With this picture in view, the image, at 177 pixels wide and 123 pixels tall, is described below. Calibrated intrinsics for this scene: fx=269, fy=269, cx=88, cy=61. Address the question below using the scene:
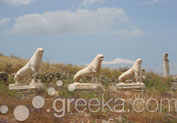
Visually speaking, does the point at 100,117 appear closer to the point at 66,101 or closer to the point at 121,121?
the point at 121,121

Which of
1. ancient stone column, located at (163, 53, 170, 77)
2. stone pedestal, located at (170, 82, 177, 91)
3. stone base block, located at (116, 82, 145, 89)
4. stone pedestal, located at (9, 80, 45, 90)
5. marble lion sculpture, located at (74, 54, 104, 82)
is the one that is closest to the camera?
stone pedestal, located at (9, 80, 45, 90)

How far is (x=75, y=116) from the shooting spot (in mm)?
7930

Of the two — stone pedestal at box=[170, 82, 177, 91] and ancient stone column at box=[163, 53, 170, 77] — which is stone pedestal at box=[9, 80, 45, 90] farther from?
ancient stone column at box=[163, 53, 170, 77]

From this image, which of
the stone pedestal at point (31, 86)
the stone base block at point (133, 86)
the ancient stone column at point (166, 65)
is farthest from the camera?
the ancient stone column at point (166, 65)

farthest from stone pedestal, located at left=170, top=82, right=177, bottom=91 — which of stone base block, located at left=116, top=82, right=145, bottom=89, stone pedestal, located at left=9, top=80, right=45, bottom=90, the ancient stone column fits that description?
stone pedestal, located at left=9, top=80, right=45, bottom=90

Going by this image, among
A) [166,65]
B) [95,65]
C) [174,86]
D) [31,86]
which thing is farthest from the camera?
[166,65]

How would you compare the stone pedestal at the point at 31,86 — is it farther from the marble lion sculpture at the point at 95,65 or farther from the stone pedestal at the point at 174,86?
the stone pedestal at the point at 174,86

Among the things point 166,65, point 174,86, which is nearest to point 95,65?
point 174,86

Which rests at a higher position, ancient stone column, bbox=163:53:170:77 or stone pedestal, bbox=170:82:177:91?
ancient stone column, bbox=163:53:170:77

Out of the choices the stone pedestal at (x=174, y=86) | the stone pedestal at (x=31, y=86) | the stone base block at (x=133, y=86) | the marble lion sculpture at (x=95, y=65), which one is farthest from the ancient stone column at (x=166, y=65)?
the stone pedestal at (x=31, y=86)

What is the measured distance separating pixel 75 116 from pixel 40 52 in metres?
3.92

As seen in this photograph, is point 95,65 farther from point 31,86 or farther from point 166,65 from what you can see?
point 166,65

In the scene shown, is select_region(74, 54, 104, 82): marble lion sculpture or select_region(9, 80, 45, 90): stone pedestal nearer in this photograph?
select_region(9, 80, 45, 90): stone pedestal

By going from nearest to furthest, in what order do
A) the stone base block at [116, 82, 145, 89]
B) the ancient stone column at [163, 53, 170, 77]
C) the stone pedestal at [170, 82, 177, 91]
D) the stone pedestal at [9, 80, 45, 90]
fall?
the stone pedestal at [9, 80, 45, 90] → the stone base block at [116, 82, 145, 89] → the stone pedestal at [170, 82, 177, 91] → the ancient stone column at [163, 53, 170, 77]
